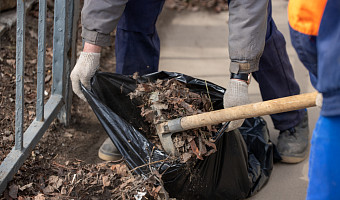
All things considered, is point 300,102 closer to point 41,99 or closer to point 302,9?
point 302,9

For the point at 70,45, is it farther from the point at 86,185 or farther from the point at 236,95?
the point at 236,95

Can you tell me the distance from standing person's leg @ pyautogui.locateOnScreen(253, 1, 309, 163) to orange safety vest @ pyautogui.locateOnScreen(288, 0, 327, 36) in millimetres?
1431

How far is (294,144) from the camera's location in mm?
2922

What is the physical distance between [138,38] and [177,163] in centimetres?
93

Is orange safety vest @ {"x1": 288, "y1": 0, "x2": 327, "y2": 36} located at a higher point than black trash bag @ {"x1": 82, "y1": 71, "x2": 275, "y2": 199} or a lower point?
higher

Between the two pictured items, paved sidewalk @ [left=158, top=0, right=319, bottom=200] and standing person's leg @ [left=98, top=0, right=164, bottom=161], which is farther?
paved sidewalk @ [left=158, top=0, right=319, bottom=200]

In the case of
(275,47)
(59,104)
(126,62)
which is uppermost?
(275,47)

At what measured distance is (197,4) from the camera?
5.21m

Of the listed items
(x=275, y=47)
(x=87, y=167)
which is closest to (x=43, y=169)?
(x=87, y=167)

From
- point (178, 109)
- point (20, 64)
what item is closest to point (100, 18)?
point (20, 64)

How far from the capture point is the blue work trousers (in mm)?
2611

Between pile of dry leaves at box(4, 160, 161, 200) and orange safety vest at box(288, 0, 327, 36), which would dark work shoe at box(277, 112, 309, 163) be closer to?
pile of dry leaves at box(4, 160, 161, 200)

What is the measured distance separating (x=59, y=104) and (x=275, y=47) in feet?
4.67

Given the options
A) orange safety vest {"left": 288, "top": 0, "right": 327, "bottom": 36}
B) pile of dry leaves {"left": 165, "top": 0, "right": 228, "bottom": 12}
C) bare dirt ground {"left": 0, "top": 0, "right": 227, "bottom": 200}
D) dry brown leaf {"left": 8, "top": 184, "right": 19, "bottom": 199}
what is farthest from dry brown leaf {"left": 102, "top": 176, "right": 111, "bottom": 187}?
pile of dry leaves {"left": 165, "top": 0, "right": 228, "bottom": 12}
